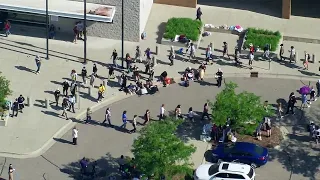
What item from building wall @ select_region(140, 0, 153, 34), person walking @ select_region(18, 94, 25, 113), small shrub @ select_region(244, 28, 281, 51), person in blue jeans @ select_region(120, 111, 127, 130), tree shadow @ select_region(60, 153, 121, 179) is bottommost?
tree shadow @ select_region(60, 153, 121, 179)

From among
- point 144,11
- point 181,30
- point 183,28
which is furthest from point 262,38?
point 144,11

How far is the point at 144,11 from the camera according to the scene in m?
70.6

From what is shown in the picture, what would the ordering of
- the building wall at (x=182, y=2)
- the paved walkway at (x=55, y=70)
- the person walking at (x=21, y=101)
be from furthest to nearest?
the building wall at (x=182, y=2)
the person walking at (x=21, y=101)
the paved walkway at (x=55, y=70)

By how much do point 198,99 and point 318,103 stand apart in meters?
7.38

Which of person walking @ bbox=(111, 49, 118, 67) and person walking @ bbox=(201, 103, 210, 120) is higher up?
person walking @ bbox=(111, 49, 118, 67)

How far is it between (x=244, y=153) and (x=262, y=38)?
14.6m

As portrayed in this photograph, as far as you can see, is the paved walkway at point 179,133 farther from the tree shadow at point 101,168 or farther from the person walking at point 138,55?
the person walking at point 138,55

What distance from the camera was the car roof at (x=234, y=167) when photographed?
5416 centimetres

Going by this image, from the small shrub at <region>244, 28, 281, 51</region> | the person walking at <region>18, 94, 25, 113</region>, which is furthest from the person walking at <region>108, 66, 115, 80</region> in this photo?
the small shrub at <region>244, 28, 281, 51</region>

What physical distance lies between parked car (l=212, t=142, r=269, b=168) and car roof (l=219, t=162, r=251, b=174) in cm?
161

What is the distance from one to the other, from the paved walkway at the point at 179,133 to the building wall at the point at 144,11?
6788mm

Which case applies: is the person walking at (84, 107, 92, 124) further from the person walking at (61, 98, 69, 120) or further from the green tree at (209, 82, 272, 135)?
the green tree at (209, 82, 272, 135)

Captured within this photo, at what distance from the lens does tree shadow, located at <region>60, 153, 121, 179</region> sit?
56.0m


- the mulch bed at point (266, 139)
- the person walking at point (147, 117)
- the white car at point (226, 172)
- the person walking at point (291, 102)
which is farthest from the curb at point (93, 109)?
the person walking at point (147, 117)
